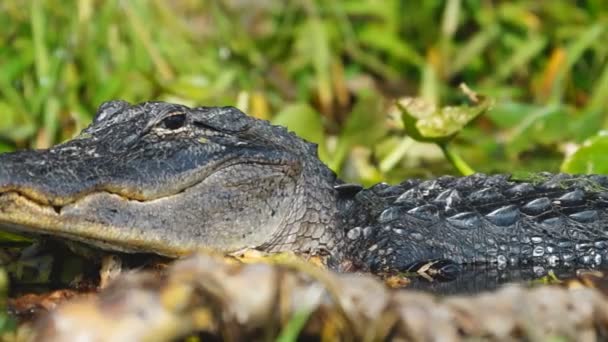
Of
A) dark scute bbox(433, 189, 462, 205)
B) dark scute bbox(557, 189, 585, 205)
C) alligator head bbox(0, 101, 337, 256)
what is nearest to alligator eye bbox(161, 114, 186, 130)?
alligator head bbox(0, 101, 337, 256)

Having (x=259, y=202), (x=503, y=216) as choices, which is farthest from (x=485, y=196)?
(x=259, y=202)

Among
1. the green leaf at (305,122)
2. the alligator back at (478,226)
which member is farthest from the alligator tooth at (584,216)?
the green leaf at (305,122)

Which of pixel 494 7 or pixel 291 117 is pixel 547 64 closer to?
pixel 494 7

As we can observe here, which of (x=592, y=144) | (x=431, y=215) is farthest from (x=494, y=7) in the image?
(x=431, y=215)

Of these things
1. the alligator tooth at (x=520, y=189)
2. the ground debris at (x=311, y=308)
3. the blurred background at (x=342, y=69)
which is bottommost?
the ground debris at (x=311, y=308)

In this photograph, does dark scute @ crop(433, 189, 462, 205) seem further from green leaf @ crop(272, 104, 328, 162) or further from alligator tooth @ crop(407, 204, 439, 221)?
green leaf @ crop(272, 104, 328, 162)

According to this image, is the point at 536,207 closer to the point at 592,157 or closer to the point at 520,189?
the point at 520,189

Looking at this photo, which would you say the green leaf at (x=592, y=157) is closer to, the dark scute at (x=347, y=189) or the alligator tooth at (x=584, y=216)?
the alligator tooth at (x=584, y=216)
